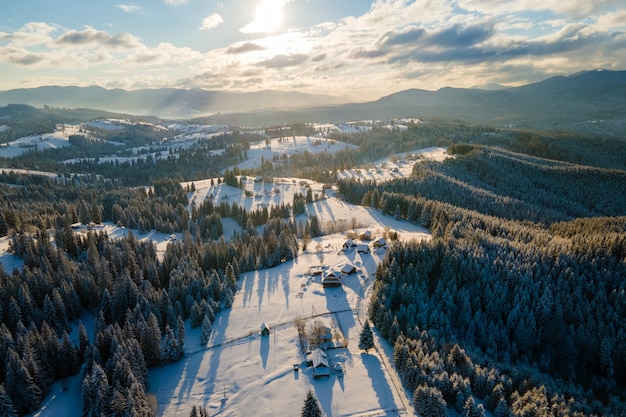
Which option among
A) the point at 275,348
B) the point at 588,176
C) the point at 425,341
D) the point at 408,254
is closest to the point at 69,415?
the point at 275,348

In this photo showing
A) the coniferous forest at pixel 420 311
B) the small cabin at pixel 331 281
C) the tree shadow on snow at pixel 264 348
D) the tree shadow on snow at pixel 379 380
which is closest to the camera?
the tree shadow on snow at pixel 379 380

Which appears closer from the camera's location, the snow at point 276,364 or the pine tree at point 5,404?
the pine tree at point 5,404

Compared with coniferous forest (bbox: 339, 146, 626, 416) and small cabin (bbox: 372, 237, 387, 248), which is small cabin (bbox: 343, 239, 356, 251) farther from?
coniferous forest (bbox: 339, 146, 626, 416)

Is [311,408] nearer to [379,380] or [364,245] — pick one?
[379,380]

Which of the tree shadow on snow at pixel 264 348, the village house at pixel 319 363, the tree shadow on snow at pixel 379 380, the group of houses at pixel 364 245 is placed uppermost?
the group of houses at pixel 364 245

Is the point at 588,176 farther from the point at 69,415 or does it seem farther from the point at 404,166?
the point at 69,415

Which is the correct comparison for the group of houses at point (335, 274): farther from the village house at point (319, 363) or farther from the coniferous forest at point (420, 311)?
the village house at point (319, 363)

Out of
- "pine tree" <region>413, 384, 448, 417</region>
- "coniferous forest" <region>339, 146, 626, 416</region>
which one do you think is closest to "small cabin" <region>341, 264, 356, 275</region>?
"coniferous forest" <region>339, 146, 626, 416</region>

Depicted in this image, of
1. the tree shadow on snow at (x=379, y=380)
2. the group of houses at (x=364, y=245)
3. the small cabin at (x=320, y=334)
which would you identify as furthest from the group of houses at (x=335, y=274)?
the tree shadow on snow at (x=379, y=380)

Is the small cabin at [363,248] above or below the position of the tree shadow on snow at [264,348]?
above
